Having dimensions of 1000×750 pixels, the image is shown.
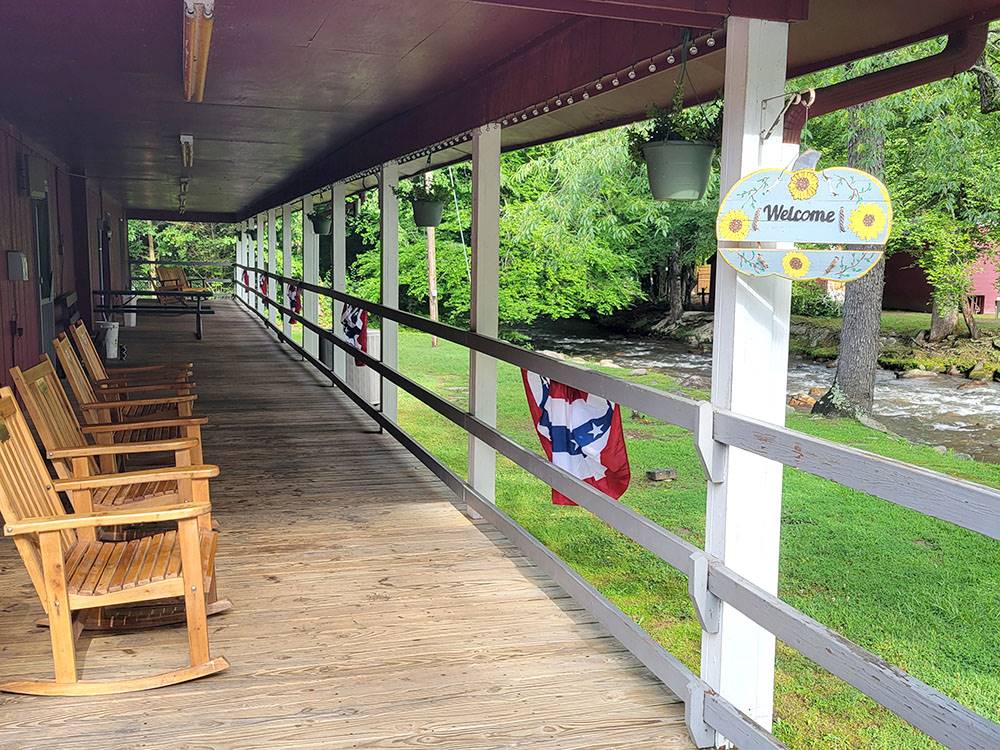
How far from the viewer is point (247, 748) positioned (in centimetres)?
249

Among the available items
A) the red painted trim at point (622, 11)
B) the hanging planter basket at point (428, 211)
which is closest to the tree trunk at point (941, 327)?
the hanging planter basket at point (428, 211)

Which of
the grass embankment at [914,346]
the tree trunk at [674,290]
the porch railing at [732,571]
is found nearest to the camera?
the porch railing at [732,571]

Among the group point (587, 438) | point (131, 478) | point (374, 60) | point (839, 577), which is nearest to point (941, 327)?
point (839, 577)

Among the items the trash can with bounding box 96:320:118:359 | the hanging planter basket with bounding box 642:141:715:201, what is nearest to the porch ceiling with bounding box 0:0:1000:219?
the hanging planter basket with bounding box 642:141:715:201

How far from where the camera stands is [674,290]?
69.5ft

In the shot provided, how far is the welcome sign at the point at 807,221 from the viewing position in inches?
90.7

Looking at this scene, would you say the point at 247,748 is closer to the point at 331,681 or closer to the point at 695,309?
the point at 331,681

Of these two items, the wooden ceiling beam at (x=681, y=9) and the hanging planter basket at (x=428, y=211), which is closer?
the wooden ceiling beam at (x=681, y=9)

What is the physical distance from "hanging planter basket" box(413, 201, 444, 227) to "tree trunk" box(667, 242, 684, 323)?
45.2 ft

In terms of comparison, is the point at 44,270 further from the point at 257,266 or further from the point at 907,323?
the point at 907,323

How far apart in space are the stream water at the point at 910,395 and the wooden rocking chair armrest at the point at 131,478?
32.6 feet

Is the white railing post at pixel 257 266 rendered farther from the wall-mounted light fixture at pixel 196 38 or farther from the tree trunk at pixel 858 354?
the wall-mounted light fixture at pixel 196 38

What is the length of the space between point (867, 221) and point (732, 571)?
915mm

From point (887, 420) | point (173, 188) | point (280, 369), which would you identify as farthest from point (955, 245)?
point (173, 188)
